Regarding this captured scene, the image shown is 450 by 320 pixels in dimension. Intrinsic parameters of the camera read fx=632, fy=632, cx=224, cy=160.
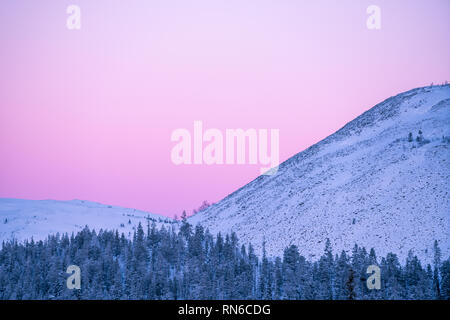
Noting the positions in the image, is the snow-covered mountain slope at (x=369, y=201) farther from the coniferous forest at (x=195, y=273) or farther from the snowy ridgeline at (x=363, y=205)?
the coniferous forest at (x=195, y=273)

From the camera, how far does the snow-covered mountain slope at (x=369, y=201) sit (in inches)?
5094

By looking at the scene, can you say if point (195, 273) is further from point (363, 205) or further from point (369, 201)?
point (369, 201)

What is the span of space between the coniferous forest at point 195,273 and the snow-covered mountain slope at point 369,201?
14824mm

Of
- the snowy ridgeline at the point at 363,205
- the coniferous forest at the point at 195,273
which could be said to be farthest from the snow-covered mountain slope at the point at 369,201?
the coniferous forest at the point at 195,273

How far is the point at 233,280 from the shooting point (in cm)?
10350

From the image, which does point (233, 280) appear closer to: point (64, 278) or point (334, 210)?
point (64, 278)

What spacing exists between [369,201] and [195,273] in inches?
2310

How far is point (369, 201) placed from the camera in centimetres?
14988

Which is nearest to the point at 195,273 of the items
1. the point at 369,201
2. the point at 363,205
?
the point at 363,205

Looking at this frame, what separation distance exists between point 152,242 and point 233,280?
39183 mm

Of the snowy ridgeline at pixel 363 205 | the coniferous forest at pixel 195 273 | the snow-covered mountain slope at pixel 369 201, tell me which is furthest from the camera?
the snowy ridgeline at pixel 363 205

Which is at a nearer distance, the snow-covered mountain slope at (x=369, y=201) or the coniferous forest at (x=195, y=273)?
the coniferous forest at (x=195, y=273)
